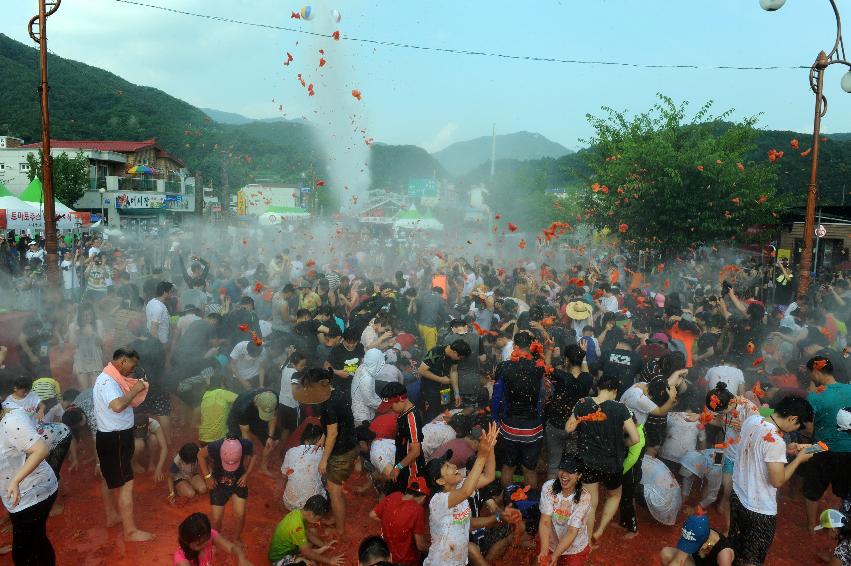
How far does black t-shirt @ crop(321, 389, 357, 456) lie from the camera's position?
201 inches

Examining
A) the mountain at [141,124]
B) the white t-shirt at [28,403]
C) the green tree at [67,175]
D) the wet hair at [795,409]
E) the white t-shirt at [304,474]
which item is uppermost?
the mountain at [141,124]

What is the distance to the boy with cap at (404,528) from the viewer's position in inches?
161

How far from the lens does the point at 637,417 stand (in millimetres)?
5523

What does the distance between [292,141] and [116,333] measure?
71308mm

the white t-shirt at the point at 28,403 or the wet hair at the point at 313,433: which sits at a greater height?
the white t-shirt at the point at 28,403

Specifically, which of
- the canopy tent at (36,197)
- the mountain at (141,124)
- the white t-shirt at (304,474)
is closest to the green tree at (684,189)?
the white t-shirt at (304,474)

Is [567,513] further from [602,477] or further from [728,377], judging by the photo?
[728,377]

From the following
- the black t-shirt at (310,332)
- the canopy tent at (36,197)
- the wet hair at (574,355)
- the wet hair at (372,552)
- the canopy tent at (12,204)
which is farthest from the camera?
the canopy tent at (36,197)

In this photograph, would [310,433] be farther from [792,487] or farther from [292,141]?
[292,141]

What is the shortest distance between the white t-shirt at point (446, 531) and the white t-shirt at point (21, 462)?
8.94ft

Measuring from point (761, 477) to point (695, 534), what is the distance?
0.66 meters

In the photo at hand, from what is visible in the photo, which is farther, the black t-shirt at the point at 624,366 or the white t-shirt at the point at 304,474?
the black t-shirt at the point at 624,366

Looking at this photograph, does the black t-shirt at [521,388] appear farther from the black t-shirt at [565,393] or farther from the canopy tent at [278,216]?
the canopy tent at [278,216]

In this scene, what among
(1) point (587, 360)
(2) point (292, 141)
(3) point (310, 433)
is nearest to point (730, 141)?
(1) point (587, 360)
